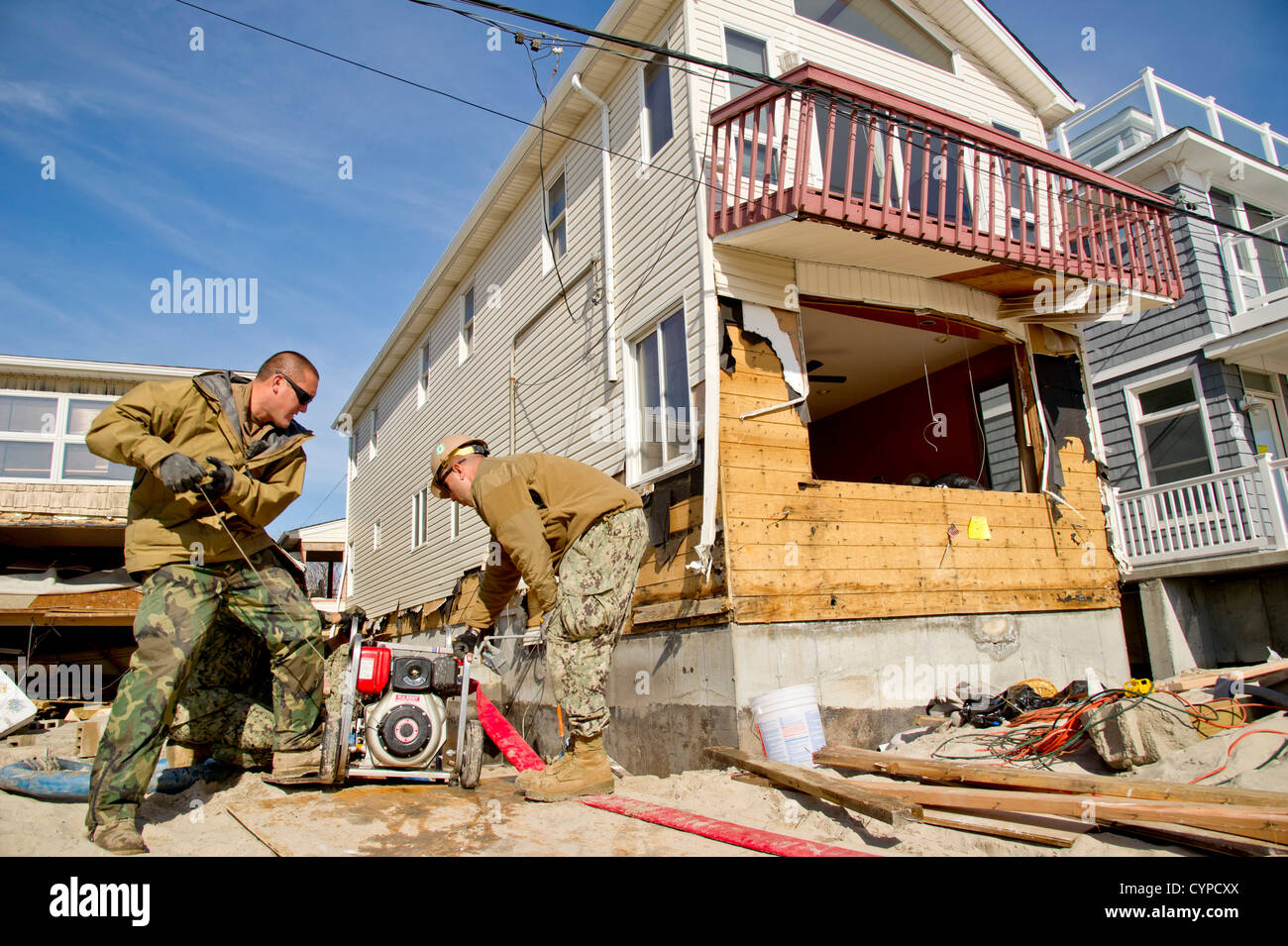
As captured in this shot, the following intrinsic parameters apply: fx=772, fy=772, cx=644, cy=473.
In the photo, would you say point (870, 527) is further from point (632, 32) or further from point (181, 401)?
point (632, 32)

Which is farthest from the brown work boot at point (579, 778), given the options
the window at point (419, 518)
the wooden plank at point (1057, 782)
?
the window at point (419, 518)

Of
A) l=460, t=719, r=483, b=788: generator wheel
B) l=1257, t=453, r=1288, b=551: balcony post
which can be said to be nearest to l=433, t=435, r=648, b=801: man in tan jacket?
l=460, t=719, r=483, b=788: generator wheel

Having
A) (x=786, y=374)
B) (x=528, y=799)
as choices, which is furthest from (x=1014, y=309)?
(x=528, y=799)

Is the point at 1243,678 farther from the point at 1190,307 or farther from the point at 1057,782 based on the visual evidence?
the point at 1190,307

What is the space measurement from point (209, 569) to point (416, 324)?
1419 cm

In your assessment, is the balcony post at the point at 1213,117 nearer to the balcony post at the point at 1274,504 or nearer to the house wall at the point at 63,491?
the balcony post at the point at 1274,504

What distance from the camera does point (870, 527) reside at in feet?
24.7

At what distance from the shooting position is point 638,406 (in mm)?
8875

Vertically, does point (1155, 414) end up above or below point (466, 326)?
below

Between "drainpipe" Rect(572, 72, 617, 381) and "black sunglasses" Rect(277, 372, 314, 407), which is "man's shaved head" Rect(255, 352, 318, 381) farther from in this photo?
"drainpipe" Rect(572, 72, 617, 381)

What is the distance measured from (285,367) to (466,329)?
1104 centimetres

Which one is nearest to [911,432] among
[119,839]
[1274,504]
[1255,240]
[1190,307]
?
[1274,504]

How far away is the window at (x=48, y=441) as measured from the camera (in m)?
14.7

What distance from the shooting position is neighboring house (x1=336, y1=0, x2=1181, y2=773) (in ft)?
22.9
